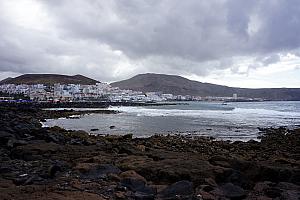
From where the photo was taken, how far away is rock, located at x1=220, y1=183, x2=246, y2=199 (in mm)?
7379

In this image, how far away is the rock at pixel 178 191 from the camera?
23.5 feet

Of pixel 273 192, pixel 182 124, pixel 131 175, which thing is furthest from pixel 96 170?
pixel 182 124

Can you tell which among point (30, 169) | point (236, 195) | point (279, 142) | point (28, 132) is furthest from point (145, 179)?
point (279, 142)

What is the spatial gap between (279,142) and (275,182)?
40.2 feet

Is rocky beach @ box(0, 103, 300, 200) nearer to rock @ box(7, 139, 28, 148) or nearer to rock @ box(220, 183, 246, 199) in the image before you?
rock @ box(220, 183, 246, 199)

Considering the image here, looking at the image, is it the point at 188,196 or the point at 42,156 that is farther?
the point at 42,156

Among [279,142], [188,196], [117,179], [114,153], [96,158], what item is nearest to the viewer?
[188,196]

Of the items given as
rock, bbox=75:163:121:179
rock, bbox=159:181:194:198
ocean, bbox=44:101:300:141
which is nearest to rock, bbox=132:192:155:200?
rock, bbox=159:181:194:198

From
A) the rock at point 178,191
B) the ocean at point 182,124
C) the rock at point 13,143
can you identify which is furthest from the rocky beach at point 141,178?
the ocean at point 182,124

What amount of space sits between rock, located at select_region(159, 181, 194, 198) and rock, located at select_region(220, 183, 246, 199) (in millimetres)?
788

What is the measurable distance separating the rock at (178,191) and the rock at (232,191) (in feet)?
2.58

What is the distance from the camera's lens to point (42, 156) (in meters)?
11.1

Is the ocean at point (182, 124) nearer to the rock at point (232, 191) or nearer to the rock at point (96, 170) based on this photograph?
the rock at point (96, 170)

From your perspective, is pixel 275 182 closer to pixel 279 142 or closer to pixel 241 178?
pixel 241 178
